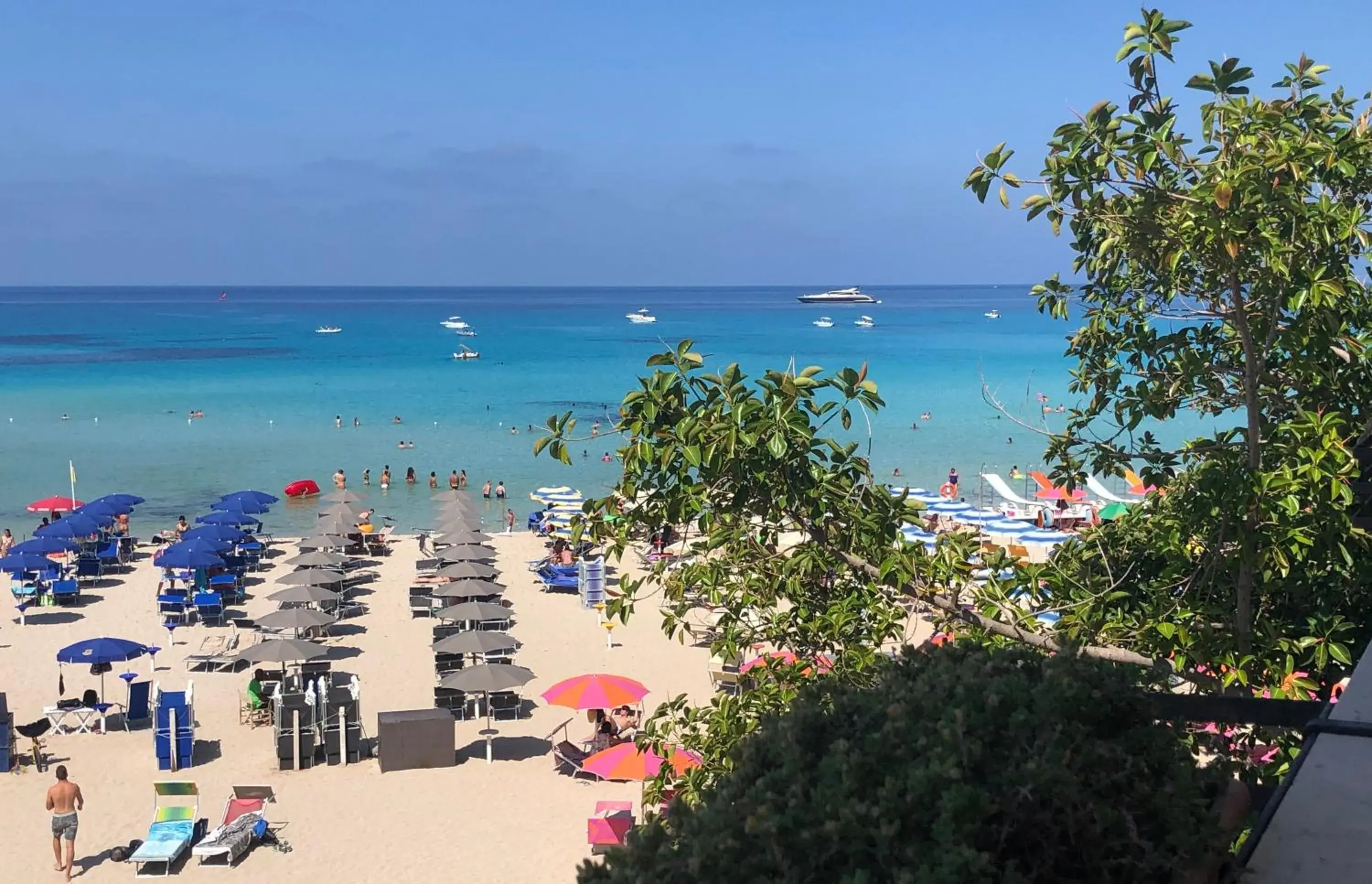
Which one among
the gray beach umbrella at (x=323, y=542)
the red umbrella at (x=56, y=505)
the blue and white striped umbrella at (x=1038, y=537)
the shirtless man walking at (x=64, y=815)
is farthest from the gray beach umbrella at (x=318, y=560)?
the blue and white striped umbrella at (x=1038, y=537)

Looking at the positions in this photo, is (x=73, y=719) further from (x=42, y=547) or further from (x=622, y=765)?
(x=42, y=547)

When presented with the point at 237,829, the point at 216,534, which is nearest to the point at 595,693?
the point at 237,829

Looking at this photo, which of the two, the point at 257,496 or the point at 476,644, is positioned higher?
the point at 476,644

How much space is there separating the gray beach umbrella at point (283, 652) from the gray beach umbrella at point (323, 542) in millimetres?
6391

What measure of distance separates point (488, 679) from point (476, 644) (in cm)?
138

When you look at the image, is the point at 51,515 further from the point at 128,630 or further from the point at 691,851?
the point at 691,851

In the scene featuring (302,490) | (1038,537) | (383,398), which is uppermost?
(1038,537)

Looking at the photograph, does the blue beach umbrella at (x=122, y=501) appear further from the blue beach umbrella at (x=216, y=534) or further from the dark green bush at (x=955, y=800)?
the dark green bush at (x=955, y=800)

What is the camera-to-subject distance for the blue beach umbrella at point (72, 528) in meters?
22.7

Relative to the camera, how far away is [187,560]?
65.2ft

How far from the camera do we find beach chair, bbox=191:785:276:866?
10.4 metres

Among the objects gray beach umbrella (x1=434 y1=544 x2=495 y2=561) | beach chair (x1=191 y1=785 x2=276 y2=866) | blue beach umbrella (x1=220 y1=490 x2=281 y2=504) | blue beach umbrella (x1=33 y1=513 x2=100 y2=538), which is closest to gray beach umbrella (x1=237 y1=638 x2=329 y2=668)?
beach chair (x1=191 y1=785 x2=276 y2=866)

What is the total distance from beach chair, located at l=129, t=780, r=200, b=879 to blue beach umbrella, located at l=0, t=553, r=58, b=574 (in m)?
10.4

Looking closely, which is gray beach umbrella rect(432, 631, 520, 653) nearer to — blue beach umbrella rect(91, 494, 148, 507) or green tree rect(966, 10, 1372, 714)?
green tree rect(966, 10, 1372, 714)
